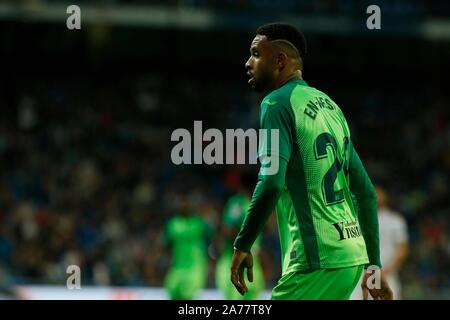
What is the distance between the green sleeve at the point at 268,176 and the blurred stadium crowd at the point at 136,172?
10482mm

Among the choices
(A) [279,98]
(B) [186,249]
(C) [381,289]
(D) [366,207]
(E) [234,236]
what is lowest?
(C) [381,289]

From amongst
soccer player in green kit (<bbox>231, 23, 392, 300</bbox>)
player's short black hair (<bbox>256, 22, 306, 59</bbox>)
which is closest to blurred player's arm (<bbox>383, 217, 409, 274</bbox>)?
soccer player in green kit (<bbox>231, 23, 392, 300</bbox>)

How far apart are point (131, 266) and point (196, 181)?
3.30m

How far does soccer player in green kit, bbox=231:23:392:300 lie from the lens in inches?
146

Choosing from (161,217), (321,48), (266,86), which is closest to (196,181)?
(161,217)

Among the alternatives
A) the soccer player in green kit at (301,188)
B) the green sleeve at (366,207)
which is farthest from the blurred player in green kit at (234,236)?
the soccer player in green kit at (301,188)

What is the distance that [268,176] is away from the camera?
365cm

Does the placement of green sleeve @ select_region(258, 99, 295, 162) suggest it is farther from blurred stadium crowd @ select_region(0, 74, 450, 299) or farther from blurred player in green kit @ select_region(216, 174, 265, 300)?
blurred stadium crowd @ select_region(0, 74, 450, 299)

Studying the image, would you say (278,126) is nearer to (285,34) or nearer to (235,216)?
(285,34)

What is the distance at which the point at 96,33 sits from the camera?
20281 millimetres

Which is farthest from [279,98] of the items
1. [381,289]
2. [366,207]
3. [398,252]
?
[398,252]

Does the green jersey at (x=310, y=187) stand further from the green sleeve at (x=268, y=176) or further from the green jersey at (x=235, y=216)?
the green jersey at (x=235, y=216)

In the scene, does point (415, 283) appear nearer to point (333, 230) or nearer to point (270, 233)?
point (270, 233)

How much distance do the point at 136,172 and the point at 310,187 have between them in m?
14.7
